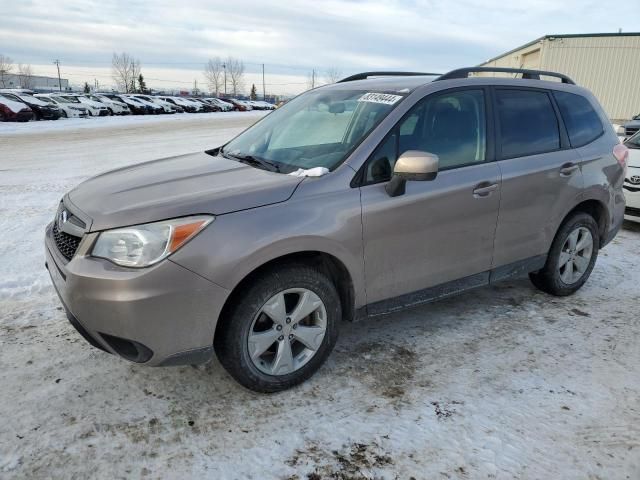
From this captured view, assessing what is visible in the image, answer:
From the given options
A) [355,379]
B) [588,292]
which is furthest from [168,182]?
[588,292]

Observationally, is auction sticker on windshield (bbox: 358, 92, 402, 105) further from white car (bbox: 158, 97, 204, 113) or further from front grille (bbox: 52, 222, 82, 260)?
white car (bbox: 158, 97, 204, 113)

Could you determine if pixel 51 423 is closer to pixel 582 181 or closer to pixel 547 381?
pixel 547 381

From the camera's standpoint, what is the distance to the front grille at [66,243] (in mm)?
2886

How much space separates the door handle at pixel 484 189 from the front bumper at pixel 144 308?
1.89m

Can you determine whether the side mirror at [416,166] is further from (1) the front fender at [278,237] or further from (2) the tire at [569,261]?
(2) the tire at [569,261]

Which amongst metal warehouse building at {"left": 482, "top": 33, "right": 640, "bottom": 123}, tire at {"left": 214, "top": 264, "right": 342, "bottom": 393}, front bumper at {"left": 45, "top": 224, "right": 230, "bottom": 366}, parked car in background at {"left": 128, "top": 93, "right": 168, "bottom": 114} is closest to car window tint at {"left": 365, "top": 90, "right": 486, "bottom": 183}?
tire at {"left": 214, "top": 264, "right": 342, "bottom": 393}

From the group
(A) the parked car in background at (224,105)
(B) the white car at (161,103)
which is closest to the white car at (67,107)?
(B) the white car at (161,103)

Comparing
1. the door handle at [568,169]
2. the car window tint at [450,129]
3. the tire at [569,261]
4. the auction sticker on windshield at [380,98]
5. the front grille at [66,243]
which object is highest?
the auction sticker on windshield at [380,98]

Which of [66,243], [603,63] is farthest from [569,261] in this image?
[603,63]

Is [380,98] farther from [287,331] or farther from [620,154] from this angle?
[620,154]

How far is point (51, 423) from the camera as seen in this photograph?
109 inches

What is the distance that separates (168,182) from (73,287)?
2.73ft

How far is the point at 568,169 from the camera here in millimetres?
4195

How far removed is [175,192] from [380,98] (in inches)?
60.4
